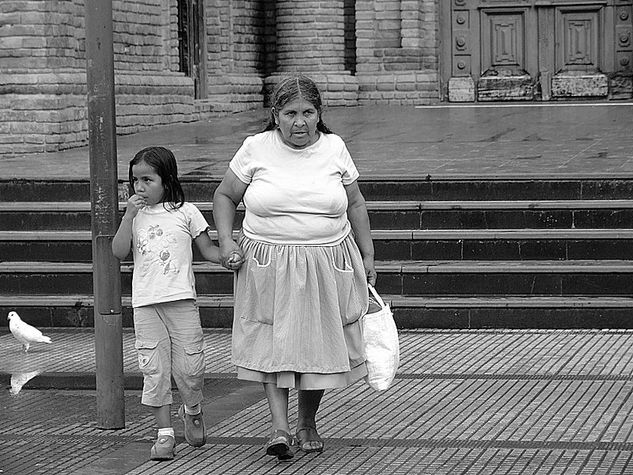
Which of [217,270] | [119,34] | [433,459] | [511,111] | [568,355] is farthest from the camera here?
[511,111]

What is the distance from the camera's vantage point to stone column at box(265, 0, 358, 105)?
2153 cm

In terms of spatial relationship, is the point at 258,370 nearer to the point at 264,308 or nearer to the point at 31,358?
the point at 264,308

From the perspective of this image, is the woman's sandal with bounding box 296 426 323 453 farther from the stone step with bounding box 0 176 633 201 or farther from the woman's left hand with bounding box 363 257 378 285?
the stone step with bounding box 0 176 633 201

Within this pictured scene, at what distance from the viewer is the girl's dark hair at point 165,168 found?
6.27 m

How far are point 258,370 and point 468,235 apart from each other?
430 cm

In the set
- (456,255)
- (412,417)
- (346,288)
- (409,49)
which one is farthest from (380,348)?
(409,49)

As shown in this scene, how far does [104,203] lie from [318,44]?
15123 millimetres

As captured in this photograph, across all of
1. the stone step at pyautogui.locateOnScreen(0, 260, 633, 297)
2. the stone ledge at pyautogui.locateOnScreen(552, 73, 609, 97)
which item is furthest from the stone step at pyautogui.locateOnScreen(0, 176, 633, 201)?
the stone ledge at pyautogui.locateOnScreen(552, 73, 609, 97)

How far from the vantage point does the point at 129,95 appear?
17.1m

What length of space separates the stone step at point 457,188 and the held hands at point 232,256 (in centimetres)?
472

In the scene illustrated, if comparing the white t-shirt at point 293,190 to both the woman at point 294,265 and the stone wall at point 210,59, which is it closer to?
the woman at point 294,265

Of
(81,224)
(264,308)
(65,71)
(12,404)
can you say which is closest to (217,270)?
(81,224)

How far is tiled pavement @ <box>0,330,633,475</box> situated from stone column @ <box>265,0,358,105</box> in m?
13.0

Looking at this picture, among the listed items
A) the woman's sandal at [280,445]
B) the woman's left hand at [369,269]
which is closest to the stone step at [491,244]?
the woman's left hand at [369,269]
